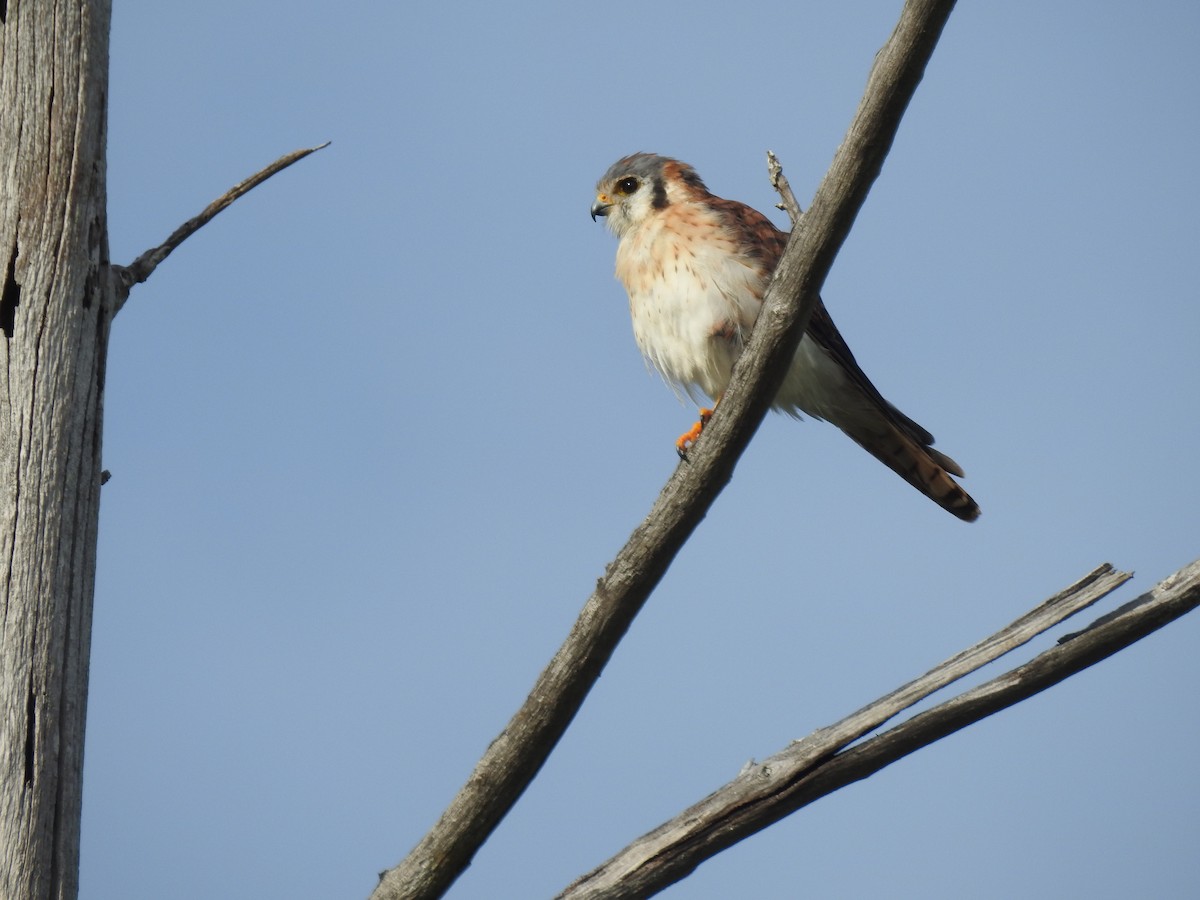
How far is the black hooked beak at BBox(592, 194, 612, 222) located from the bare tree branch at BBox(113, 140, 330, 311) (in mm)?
2542

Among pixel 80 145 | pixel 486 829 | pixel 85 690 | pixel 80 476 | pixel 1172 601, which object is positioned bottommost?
pixel 1172 601

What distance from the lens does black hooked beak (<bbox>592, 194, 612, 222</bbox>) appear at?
531cm

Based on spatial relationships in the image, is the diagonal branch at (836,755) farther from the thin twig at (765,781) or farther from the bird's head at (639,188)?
the bird's head at (639,188)

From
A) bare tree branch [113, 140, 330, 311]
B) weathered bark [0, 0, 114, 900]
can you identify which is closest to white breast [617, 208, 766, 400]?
bare tree branch [113, 140, 330, 311]

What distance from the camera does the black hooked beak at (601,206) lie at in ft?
17.4

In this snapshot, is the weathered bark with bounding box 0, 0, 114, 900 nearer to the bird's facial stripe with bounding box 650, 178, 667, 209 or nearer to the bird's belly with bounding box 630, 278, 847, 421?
the bird's belly with bounding box 630, 278, 847, 421

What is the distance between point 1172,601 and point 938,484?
8.06 ft

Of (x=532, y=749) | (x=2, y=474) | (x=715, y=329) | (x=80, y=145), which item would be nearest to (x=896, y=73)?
(x=532, y=749)

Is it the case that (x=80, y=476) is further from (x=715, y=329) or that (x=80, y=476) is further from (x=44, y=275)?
(x=715, y=329)

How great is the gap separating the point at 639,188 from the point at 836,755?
3.41m

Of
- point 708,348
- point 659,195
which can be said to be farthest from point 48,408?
point 659,195

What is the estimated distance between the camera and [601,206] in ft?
17.5

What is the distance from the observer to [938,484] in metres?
4.56

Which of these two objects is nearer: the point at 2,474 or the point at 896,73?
the point at 896,73
